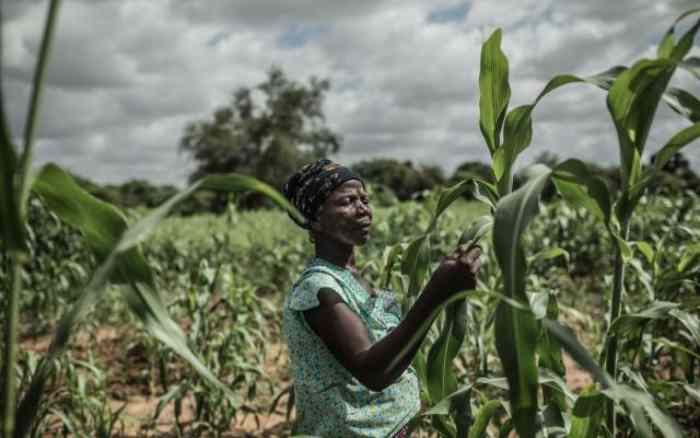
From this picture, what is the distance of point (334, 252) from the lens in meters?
1.62

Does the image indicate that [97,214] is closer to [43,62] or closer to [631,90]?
[43,62]

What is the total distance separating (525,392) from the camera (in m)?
1.01

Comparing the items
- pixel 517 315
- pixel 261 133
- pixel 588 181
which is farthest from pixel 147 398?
pixel 261 133

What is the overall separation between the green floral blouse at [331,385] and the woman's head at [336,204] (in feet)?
0.28

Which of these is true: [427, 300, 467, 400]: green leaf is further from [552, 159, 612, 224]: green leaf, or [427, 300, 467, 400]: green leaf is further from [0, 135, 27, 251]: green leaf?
[0, 135, 27, 251]: green leaf

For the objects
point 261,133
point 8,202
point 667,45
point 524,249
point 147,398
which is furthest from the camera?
point 261,133

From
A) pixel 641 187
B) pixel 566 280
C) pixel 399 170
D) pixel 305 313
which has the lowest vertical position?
pixel 566 280

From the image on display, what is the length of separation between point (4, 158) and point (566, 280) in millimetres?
6511

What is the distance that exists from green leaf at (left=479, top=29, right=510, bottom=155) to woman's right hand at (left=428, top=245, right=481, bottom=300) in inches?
Answer: 9.7

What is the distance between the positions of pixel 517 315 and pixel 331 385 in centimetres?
60

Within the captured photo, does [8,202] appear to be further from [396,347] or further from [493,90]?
[493,90]

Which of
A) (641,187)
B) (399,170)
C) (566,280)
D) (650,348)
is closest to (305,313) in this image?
(641,187)

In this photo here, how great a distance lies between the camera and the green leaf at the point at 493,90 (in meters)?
1.29

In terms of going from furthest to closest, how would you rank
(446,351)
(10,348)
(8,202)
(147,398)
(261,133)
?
(261,133) → (147,398) → (446,351) → (10,348) → (8,202)
